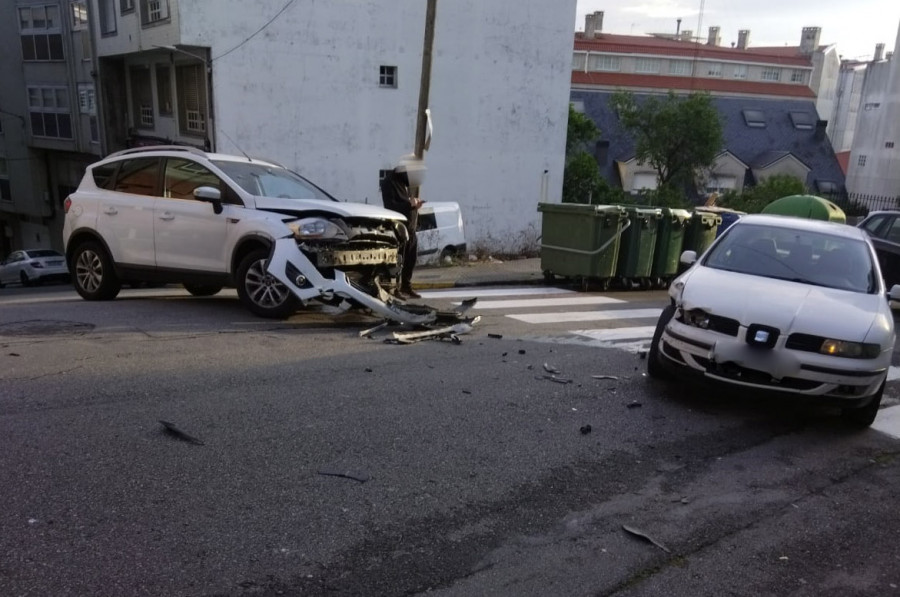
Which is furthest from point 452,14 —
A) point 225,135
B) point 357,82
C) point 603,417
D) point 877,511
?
point 877,511

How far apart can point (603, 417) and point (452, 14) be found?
20.5 meters

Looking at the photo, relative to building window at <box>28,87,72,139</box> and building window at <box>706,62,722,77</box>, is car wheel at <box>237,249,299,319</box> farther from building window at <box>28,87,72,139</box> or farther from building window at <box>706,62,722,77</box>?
building window at <box>706,62,722,77</box>

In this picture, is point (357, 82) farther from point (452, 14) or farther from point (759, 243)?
point (759, 243)

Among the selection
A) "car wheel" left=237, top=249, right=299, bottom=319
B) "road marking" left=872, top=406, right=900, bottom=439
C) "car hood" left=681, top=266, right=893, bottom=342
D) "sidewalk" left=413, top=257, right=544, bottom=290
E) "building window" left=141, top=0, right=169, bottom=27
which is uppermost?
"building window" left=141, top=0, right=169, bottom=27

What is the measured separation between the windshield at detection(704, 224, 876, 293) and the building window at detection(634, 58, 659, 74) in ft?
204

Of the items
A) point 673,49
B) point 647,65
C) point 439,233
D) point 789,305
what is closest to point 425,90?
point 439,233

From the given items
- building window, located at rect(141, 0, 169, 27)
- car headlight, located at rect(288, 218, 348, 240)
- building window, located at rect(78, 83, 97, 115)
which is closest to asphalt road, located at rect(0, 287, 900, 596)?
car headlight, located at rect(288, 218, 348, 240)

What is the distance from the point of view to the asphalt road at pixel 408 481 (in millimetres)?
3225

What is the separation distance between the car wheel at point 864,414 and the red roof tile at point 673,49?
60.9 meters

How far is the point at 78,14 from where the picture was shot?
28484 mm

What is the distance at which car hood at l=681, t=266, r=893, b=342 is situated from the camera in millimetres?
5348

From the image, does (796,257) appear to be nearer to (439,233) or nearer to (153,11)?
(439,233)

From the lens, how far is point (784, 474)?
469 cm

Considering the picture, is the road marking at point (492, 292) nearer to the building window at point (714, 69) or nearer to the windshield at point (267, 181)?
the windshield at point (267, 181)
